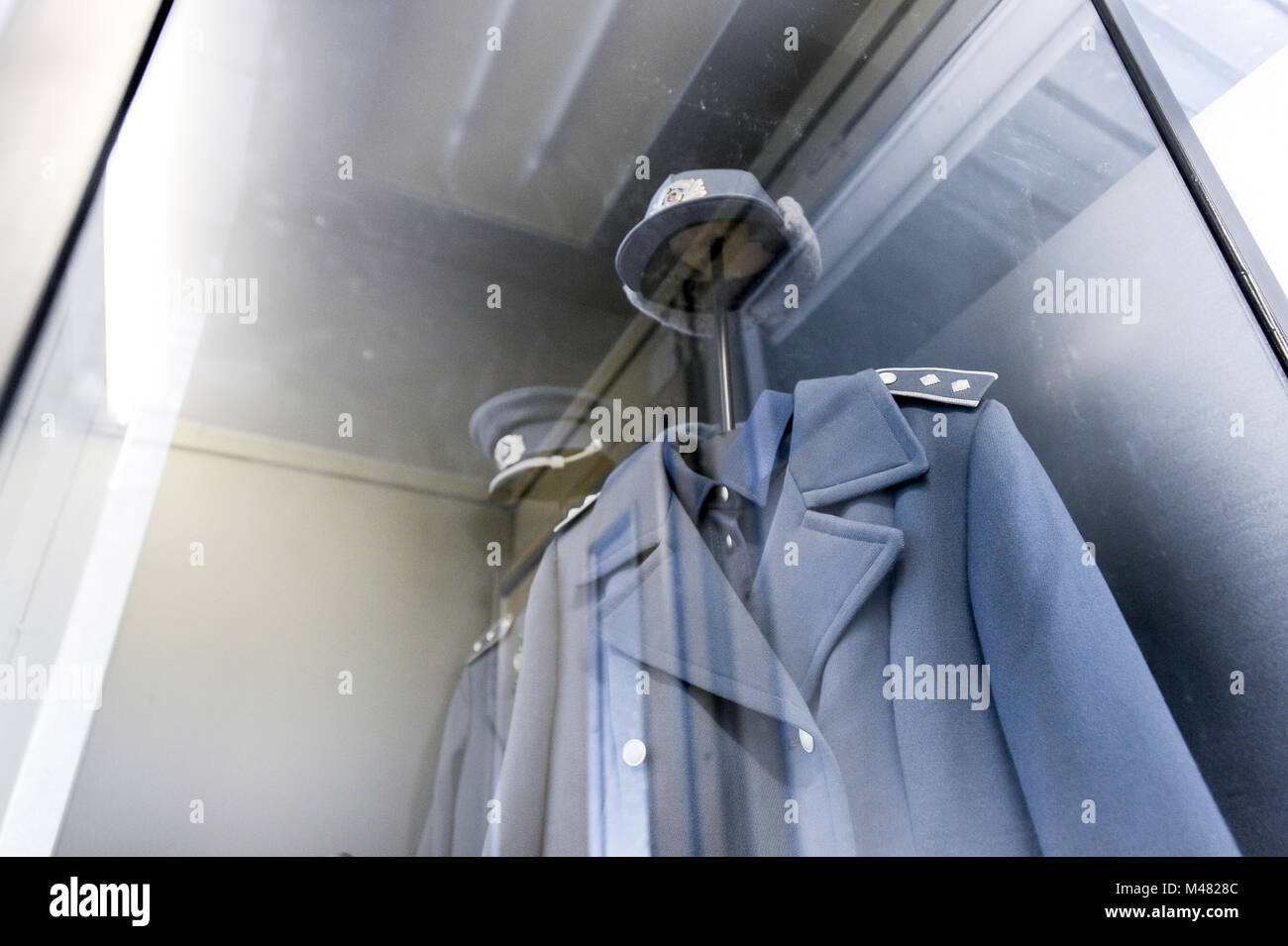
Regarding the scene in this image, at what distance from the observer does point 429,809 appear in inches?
17.3

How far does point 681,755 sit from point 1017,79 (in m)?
0.73

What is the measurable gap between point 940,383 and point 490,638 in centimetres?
47

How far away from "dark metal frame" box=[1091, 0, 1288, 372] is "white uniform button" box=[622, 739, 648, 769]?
0.58 meters

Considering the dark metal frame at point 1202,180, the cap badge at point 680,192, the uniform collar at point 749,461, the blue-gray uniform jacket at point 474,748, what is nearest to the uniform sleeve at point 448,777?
the blue-gray uniform jacket at point 474,748

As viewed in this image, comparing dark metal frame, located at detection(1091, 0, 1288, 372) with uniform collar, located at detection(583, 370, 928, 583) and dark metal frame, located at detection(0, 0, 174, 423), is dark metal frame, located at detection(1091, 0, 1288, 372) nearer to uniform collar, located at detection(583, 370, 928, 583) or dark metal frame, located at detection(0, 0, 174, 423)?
uniform collar, located at detection(583, 370, 928, 583)

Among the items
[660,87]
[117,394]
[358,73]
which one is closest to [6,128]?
[117,394]

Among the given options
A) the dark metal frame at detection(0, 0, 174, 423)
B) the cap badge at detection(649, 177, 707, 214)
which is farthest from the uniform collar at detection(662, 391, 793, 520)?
the dark metal frame at detection(0, 0, 174, 423)

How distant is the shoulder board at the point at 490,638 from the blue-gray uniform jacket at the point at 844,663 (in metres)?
0.05

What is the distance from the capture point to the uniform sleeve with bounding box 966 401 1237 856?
0.46m

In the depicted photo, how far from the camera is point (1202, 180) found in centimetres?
62

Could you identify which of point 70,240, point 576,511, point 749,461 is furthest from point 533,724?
point 70,240

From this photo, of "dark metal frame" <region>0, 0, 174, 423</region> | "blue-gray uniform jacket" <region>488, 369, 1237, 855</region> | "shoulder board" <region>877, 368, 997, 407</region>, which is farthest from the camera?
"shoulder board" <region>877, 368, 997, 407</region>

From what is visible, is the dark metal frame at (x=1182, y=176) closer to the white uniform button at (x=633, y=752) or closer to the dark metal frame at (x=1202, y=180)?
the dark metal frame at (x=1202, y=180)
